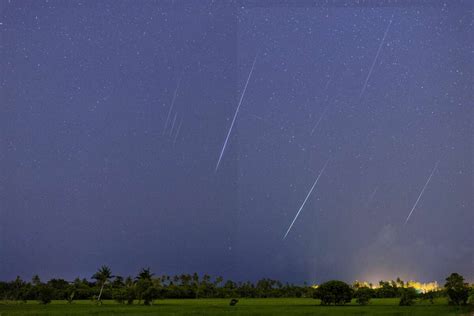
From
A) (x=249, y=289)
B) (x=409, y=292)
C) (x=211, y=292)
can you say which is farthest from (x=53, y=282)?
(x=409, y=292)

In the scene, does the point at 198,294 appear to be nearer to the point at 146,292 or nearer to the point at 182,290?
the point at 182,290

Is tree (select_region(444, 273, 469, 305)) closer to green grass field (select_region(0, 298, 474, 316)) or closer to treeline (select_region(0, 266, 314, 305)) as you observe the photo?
green grass field (select_region(0, 298, 474, 316))

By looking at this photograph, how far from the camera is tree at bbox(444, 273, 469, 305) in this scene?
69.3 meters

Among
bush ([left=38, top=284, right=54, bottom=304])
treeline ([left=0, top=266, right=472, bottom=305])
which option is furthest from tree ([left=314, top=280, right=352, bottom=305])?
bush ([left=38, top=284, right=54, bottom=304])

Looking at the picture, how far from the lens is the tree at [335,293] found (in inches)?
3233

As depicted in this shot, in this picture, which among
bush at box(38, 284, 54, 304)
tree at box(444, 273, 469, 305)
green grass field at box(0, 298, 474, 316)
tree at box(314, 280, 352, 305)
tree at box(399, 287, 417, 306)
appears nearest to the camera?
green grass field at box(0, 298, 474, 316)

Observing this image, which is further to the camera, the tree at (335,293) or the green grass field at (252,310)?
the tree at (335,293)

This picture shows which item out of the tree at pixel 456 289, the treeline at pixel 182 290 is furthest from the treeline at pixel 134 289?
the tree at pixel 456 289

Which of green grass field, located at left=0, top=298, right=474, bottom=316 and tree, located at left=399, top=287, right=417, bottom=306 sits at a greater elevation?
tree, located at left=399, top=287, right=417, bottom=306

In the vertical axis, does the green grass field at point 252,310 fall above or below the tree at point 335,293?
below

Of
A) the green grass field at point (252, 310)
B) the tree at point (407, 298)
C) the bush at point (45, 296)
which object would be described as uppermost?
the bush at point (45, 296)

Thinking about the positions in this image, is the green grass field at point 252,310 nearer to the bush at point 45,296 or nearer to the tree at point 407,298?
the tree at point 407,298

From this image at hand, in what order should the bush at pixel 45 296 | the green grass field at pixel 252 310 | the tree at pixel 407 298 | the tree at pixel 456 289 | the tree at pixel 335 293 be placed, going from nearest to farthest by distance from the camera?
1. the green grass field at pixel 252 310
2. the tree at pixel 456 289
3. the tree at pixel 407 298
4. the tree at pixel 335 293
5. the bush at pixel 45 296

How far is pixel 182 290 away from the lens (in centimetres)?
12900
